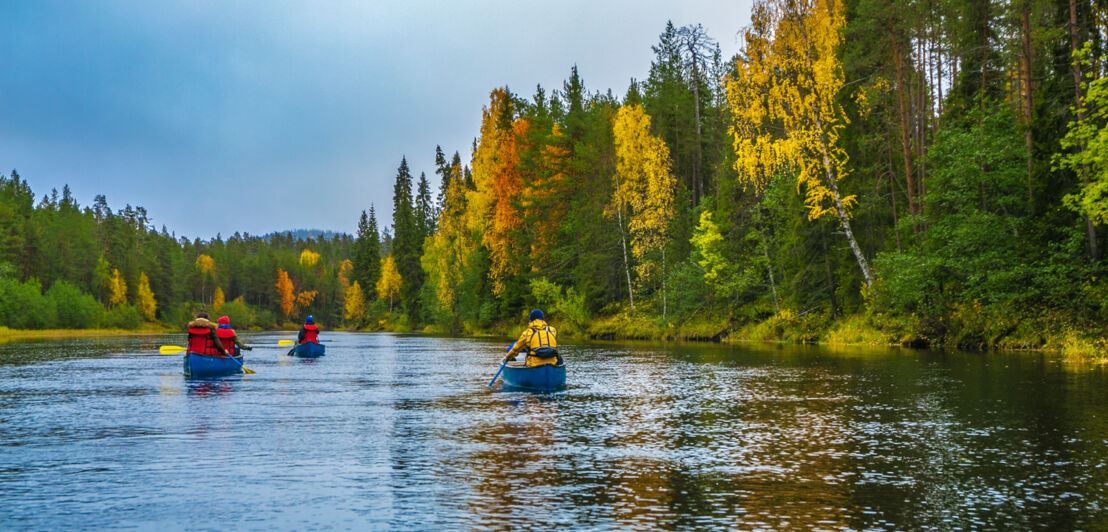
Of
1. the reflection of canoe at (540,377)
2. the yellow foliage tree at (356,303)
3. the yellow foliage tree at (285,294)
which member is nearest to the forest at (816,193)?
the reflection of canoe at (540,377)

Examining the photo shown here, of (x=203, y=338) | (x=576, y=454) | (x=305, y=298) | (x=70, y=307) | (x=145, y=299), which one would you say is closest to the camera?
(x=576, y=454)

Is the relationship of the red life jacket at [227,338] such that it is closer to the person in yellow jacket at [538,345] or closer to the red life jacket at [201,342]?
the red life jacket at [201,342]

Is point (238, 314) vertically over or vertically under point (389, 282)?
under

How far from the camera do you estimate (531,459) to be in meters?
12.8

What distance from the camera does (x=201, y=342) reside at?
92.9ft

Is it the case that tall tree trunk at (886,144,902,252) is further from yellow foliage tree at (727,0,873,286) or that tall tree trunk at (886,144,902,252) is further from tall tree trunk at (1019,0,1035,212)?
tall tree trunk at (1019,0,1035,212)

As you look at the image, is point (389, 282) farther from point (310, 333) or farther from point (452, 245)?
point (310, 333)

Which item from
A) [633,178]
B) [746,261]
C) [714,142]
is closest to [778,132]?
[746,261]

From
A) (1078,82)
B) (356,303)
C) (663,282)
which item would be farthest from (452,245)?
(356,303)

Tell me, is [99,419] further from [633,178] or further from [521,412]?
[633,178]

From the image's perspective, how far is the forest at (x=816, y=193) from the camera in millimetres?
33594

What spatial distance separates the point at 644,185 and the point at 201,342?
34639mm

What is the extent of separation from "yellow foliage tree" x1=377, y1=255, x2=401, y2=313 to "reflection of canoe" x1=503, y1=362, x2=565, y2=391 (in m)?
100

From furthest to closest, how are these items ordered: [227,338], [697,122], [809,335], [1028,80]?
[697,122]
[809,335]
[1028,80]
[227,338]
